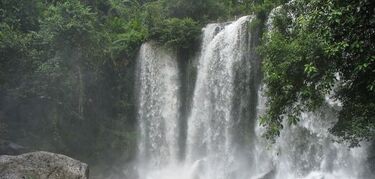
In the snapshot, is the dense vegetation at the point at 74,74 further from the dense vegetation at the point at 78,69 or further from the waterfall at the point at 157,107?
the waterfall at the point at 157,107

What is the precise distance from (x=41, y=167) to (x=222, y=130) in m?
9.02

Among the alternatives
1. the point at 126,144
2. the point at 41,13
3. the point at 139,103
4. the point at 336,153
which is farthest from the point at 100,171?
the point at 336,153

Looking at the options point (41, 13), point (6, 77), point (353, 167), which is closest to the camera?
point (353, 167)

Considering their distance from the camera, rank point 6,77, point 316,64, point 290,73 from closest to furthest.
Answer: point 316,64
point 290,73
point 6,77

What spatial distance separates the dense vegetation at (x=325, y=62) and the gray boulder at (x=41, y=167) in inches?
241

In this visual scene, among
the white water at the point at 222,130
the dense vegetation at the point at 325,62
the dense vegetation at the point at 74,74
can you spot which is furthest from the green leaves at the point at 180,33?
the dense vegetation at the point at 325,62

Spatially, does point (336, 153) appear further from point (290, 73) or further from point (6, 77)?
point (6, 77)

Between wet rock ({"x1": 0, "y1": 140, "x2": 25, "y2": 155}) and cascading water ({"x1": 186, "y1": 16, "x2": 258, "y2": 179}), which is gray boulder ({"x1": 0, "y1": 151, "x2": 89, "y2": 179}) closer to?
wet rock ({"x1": 0, "y1": 140, "x2": 25, "y2": 155})

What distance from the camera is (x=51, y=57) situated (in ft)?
68.1

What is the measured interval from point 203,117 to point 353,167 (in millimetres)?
7430

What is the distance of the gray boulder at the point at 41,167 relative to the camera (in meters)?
12.1

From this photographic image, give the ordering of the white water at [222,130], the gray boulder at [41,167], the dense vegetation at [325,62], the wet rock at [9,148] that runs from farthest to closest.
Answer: the wet rock at [9,148]
the white water at [222,130]
the gray boulder at [41,167]
the dense vegetation at [325,62]

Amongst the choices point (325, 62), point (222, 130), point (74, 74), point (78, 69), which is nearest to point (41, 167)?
point (325, 62)

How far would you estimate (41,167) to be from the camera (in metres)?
12.4
